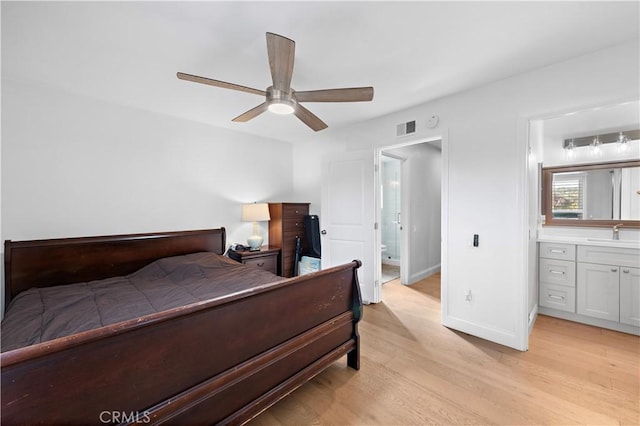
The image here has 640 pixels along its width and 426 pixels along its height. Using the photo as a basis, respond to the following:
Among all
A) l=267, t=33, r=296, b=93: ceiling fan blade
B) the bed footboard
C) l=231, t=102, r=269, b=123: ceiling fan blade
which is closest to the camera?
the bed footboard

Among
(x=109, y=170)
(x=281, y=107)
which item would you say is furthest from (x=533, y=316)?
(x=109, y=170)

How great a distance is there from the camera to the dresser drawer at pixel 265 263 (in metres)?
3.62

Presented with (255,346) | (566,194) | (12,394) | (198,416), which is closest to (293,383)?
(255,346)

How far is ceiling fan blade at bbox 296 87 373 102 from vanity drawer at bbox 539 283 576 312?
3161mm

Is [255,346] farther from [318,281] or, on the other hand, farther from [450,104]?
[450,104]

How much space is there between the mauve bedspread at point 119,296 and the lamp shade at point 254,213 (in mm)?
907

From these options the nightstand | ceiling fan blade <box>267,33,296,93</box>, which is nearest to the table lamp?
the nightstand

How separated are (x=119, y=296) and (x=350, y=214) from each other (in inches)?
103

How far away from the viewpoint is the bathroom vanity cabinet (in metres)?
2.64

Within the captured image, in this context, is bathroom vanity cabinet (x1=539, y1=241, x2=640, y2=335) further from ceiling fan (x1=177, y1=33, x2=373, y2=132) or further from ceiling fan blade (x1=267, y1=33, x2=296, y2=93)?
ceiling fan blade (x1=267, y1=33, x2=296, y2=93)

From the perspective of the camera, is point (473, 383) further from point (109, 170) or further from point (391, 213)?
point (391, 213)

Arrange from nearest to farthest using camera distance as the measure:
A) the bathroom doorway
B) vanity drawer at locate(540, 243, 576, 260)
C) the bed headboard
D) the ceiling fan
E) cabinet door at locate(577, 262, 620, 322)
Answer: the ceiling fan
the bed headboard
cabinet door at locate(577, 262, 620, 322)
vanity drawer at locate(540, 243, 576, 260)
the bathroom doorway

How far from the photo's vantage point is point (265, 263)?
3801 millimetres

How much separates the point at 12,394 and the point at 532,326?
154 inches
